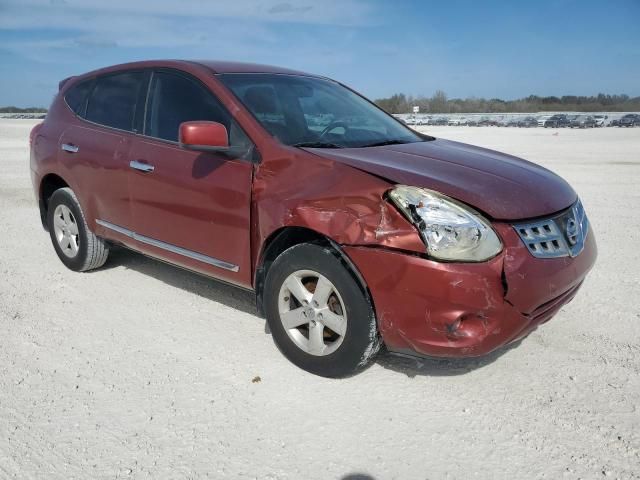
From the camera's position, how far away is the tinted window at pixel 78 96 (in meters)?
4.87

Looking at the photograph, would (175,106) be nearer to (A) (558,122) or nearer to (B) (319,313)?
(B) (319,313)

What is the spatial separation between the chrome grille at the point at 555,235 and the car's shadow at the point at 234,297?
66cm

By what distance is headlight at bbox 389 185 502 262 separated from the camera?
102 inches

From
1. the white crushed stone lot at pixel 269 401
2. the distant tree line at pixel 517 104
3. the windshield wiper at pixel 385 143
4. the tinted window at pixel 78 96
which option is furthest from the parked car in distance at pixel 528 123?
the windshield wiper at pixel 385 143

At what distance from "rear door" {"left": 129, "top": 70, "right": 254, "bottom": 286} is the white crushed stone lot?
0.56 m

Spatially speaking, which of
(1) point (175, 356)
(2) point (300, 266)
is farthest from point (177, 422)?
(2) point (300, 266)

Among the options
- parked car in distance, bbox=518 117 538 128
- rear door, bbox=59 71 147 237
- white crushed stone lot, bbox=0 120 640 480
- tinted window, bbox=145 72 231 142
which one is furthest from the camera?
parked car in distance, bbox=518 117 538 128

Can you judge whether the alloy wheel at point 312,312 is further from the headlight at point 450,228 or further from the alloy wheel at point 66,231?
the alloy wheel at point 66,231

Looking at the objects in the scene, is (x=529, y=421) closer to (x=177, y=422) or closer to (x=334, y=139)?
(x=177, y=422)

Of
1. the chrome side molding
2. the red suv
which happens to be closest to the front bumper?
the red suv

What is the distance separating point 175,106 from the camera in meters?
3.93

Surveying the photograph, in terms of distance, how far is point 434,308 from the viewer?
262 centimetres

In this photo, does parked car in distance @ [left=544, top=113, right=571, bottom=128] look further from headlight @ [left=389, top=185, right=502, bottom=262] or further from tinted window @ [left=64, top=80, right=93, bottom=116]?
headlight @ [left=389, top=185, right=502, bottom=262]

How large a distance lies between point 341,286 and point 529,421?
1.15m
